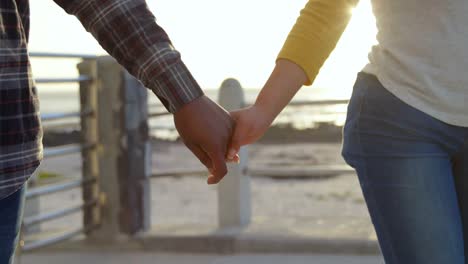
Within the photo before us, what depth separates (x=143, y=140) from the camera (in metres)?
6.09

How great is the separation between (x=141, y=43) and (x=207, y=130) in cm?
25

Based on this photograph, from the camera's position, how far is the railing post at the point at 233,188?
20.0 feet

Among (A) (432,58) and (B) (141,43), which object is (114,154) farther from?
(A) (432,58)

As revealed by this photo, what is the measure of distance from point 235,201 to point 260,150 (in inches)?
664

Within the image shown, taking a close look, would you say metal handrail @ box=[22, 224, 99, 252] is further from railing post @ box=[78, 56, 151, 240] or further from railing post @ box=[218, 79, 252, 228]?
A: railing post @ box=[218, 79, 252, 228]

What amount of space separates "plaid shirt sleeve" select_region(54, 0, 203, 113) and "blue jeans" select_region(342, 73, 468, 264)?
1.31 ft

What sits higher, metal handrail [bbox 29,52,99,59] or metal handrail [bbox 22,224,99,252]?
metal handrail [bbox 29,52,99,59]

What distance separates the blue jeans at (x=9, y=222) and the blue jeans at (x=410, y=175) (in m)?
0.72

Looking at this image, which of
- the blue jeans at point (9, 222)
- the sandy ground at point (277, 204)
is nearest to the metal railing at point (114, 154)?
the sandy ground at point (277, 204)

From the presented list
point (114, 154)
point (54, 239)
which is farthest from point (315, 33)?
point (114, 154)

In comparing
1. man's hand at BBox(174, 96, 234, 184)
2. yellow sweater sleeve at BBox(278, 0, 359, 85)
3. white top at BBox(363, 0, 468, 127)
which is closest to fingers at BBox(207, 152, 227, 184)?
man's hand at BBox(174, 96, 234, 184)

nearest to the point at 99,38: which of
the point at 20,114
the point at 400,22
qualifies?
the point at 20,114

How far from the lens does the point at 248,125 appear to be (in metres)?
2.06

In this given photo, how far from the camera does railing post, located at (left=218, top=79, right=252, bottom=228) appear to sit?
611 cm
